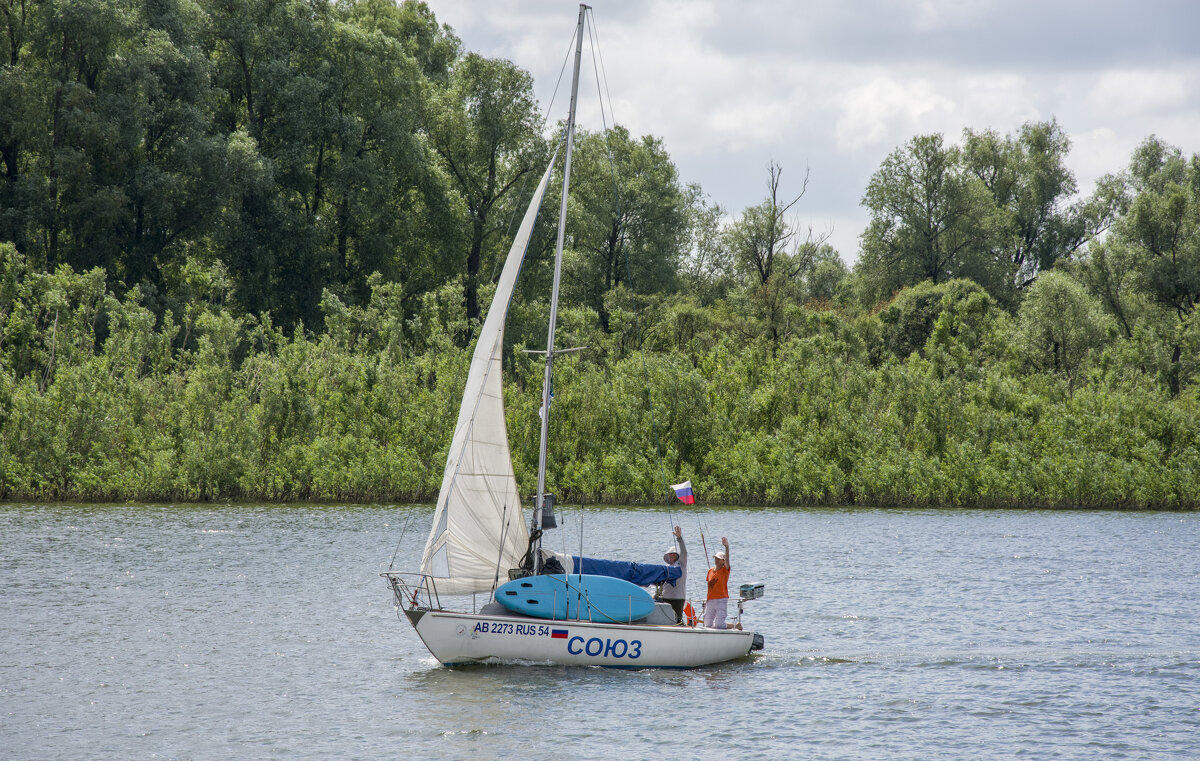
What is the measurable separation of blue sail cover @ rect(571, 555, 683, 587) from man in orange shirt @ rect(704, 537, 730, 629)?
0.86 m

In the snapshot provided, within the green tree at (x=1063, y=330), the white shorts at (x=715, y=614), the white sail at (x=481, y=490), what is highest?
the green tree at (x=1063, y=330)

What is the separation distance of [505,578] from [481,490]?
206cm

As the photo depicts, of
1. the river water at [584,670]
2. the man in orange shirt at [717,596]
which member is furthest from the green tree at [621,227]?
the man in orange shirt at [717,596]

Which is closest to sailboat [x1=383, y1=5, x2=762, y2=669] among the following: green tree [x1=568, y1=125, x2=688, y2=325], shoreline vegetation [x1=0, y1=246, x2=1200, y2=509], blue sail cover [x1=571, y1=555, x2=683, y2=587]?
blue sail cover [x1=571, y1=555, x2=683, y2=587]

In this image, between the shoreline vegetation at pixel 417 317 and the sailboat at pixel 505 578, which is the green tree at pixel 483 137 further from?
the sailboat at pixel 505 578

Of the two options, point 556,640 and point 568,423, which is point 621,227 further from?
point 556,640

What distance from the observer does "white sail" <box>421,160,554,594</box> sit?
81.9 ft

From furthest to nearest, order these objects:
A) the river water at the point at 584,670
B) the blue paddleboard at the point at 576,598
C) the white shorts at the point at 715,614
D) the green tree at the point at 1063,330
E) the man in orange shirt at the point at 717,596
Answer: the green tree at the point at 1063,330 < the white shorts at the point at 715,614 < the man in orange shirt at the point at 717,596 < the blue paddleboard at the point at 576,598 < the river water at the point at 584,670

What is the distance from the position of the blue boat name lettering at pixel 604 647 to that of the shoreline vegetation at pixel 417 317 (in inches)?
981

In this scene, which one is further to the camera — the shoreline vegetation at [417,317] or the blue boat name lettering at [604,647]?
the shoreline vegetation at [417,317]

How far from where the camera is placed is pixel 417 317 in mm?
82688

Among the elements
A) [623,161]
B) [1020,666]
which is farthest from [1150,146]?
[1020,666]

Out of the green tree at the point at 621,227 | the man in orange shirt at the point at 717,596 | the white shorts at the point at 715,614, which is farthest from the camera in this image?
the green tree at the point at 621,227

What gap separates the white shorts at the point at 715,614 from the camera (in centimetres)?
2656
